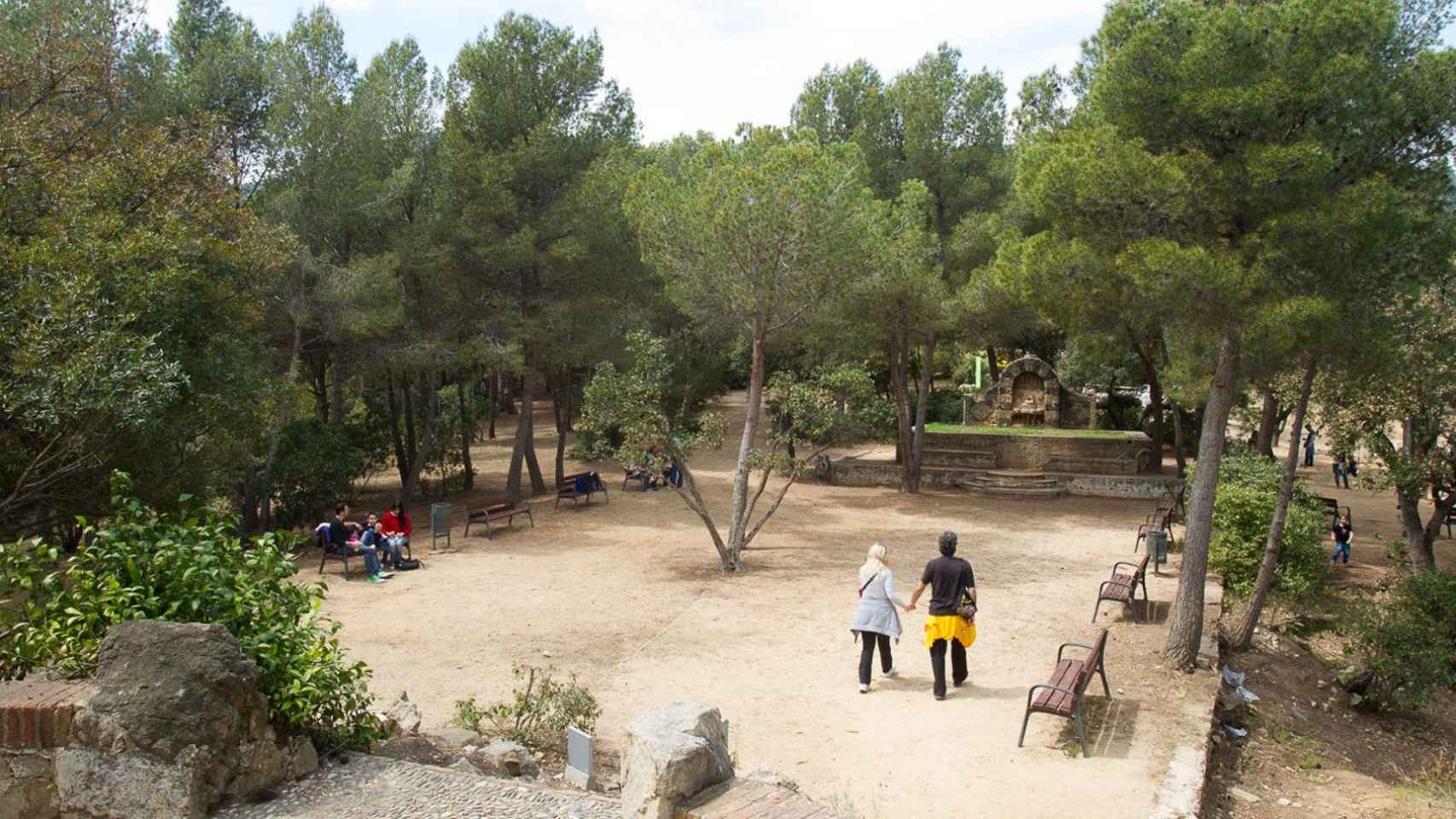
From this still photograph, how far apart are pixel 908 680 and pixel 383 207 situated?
1371 cm

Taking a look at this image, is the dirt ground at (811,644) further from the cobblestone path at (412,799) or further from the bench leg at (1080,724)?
the cobblestone path at (412,799)

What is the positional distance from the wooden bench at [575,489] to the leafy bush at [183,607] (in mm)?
14463

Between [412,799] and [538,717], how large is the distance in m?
2.52

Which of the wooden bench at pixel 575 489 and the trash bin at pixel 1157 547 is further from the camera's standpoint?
the wooden bench at pixel 575 489

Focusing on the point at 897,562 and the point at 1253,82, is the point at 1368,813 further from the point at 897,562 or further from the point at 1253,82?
the point at 897,562

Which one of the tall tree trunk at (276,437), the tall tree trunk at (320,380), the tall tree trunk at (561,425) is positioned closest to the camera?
the tall tree trunk at (276,437)

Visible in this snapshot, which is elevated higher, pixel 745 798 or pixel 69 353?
pixel 69 353

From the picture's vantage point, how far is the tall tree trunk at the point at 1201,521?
369 inches

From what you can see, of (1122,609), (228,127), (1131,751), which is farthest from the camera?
(228,127)

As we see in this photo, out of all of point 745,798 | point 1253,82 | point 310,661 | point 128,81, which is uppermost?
point 128,81

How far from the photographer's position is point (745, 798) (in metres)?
4.20

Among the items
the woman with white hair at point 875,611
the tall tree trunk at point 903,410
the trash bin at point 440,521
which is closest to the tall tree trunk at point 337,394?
the trash bin at point 440,521

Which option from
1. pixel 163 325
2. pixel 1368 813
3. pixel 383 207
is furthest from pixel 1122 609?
pixel 383 207

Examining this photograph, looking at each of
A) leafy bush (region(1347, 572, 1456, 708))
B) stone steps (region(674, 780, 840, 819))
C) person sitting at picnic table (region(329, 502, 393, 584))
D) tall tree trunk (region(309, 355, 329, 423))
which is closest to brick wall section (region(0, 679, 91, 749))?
stone steps (region(674, 780, 840, 819))
